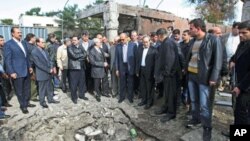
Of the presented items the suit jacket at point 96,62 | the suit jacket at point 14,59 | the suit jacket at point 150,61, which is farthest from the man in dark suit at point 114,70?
the suit jacket at point 14,59

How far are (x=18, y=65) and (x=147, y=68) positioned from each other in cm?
289

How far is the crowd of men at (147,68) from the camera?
4258 millimetres

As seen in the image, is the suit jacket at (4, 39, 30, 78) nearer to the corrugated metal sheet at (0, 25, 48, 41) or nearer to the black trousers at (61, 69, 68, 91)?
the black trousers at (61, 69, 68, 91)

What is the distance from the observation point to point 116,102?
680cm

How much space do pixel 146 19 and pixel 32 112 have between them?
7022 mm

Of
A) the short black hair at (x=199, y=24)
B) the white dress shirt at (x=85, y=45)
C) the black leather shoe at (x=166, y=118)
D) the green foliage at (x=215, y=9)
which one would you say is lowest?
the black leather shoe at (x=166, y=118)

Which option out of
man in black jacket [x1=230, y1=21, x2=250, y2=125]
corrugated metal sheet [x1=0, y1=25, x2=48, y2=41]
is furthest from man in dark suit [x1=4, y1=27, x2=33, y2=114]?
corrugated metal sheet [x1=0, y1=25, x2=48, y2=41]

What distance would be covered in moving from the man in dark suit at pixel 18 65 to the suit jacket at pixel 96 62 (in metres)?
Answer: 1.58

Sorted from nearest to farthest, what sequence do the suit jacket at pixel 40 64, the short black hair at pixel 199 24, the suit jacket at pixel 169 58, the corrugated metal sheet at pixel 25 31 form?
the short black hair at pixel 199 24
the suit jacket at pixel 169 58
the suit jacket at pixel 40 64
the corrugated metal sheet at pixel 25 31

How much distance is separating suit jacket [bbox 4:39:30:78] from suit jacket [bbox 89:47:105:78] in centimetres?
166

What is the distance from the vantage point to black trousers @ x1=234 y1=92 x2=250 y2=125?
3586 mm

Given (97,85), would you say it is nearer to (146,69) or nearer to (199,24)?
(146,69)

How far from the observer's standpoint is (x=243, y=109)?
11.9 ft

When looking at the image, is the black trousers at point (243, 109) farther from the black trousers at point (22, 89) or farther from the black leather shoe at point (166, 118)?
the black trousers at point (22, 89)
